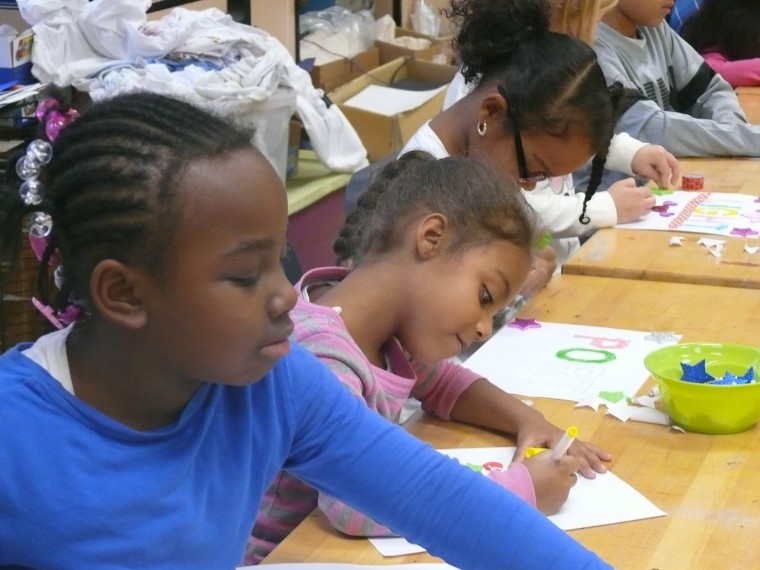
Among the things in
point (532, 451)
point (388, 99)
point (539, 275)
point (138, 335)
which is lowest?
point (388, 99)

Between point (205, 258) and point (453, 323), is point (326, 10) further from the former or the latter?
point (205, 258)

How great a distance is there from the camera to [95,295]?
77 centimetres

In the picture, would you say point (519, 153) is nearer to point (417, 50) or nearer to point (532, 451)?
point (532, 451)

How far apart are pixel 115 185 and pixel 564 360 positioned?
0.90 metres

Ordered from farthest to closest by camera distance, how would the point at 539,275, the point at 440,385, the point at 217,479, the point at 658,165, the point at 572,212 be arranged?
the point at 658,165 < the point at 572,212 < the point at 539,275 < the point at 440,385 < the point at 217,479

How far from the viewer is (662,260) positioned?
6.33 feet

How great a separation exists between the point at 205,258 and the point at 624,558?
Result: 524 mm

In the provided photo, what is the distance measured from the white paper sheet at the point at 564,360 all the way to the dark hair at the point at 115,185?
750 millimetres

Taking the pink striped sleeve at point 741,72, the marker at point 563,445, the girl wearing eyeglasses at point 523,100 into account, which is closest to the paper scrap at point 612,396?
the marker at point 563,445

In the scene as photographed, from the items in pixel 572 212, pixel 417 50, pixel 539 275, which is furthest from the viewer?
pixel 417 50

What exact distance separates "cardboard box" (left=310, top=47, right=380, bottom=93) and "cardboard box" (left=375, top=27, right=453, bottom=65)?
34mm

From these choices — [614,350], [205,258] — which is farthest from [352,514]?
[614,350]

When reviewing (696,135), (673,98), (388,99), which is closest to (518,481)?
(696,135)

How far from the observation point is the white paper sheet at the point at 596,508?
42.1 inches
